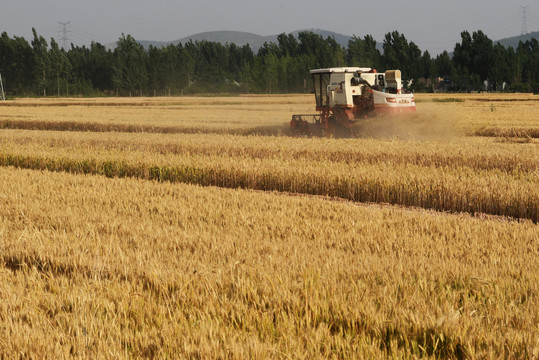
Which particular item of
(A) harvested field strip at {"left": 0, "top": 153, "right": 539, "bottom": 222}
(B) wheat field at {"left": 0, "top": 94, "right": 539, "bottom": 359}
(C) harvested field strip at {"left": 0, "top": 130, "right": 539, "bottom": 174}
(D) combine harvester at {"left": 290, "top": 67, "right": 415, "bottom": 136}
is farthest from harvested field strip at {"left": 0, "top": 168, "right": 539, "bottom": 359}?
(D) combine harvester at {"left": 290, "top": 67, "right": 415, "bottom": 136}

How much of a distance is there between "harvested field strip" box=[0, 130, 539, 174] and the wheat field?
0.61 m

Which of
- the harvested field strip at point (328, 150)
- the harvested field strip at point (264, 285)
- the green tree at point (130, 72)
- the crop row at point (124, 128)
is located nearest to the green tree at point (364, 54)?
the green tree at point (130, 72)

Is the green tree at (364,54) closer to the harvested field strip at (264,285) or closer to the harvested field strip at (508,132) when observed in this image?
the harvested field strip at (508,132)

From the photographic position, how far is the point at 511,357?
144 inches

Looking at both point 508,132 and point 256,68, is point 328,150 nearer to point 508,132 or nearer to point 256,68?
point 508,132

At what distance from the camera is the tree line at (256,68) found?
263ft

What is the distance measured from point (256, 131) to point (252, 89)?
6673 cm

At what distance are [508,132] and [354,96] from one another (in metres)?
7.81

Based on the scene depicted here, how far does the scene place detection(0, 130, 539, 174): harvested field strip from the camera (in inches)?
547

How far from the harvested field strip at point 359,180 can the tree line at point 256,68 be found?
2614 inches

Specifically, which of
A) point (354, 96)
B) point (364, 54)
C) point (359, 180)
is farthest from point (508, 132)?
point (364, 54)

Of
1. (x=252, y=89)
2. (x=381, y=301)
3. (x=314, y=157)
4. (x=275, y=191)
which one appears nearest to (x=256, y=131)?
(x=314, y=157)

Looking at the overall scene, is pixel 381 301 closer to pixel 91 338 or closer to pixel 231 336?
pixel 231 336

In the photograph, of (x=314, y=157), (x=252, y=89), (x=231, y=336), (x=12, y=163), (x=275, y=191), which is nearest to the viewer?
(x=231, y=336)
